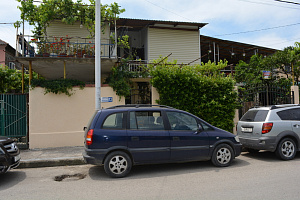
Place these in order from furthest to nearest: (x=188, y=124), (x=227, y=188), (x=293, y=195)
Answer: (x=188, y=124)
(x=227, y=188)
(x=293, y=195)

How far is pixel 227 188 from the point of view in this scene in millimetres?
4570

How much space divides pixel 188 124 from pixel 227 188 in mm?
1983

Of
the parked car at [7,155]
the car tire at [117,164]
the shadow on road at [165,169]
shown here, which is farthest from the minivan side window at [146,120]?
the parked car at [7,155]

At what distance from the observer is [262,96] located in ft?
36.8

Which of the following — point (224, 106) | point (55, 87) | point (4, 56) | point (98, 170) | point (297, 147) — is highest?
point (4, 56)

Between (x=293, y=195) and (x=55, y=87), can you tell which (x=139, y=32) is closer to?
(x=55, y=87)

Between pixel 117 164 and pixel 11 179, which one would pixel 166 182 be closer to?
pixel 117 164

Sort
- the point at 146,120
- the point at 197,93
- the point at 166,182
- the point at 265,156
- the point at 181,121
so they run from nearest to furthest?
1. the point at 166,182
2. the point at 146,120
3. the point at 181,121
4. the point at 265,156
5. the point at 197,93

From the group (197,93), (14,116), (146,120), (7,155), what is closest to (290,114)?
(197,93)

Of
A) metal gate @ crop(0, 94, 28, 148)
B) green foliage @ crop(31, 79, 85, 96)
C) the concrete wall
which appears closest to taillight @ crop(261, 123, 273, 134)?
the concrete wall

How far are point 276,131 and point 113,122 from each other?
4751mm

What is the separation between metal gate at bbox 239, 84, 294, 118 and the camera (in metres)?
10.8

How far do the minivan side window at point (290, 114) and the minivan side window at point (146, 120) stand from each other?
384 cm

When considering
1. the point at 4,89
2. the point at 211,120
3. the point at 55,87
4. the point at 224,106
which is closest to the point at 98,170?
the point at 55,87
